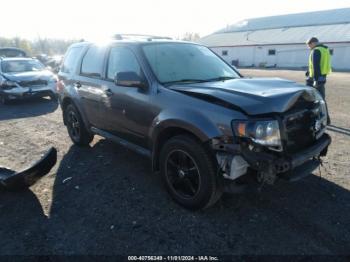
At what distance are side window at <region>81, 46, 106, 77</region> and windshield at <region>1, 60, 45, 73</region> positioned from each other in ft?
25.2

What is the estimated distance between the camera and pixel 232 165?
2840 mm

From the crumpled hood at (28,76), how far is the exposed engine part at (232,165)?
394 inches

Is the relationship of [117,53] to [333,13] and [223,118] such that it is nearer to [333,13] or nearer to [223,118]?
[223,118]

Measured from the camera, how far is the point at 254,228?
3.13m

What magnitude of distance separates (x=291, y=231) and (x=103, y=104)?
122 inches

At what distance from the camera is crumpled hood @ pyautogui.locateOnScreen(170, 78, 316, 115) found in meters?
2.88

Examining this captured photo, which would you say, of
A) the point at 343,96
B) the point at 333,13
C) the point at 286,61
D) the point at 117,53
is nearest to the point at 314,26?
the point at 333,13

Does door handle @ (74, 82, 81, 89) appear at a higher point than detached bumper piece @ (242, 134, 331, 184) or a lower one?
higher

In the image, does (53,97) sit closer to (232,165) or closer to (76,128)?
(76,128)

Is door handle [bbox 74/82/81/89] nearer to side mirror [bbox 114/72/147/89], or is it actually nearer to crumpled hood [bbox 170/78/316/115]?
side mirror [bbox 114/72/147/89]

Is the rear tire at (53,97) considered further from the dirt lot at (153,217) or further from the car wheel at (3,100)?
the dirt lot at (153,217)

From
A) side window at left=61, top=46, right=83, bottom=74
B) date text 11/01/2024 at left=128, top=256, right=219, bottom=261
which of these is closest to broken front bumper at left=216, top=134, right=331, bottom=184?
date text 11/01/2024 at left=128, top=256, right=219, bottom=261

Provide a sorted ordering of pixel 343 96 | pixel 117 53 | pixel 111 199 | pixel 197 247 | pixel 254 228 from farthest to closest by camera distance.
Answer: pixel 343 96 → pixel 117 53 → pixel 111 199 → pixel 254 228 → pixel 197 247

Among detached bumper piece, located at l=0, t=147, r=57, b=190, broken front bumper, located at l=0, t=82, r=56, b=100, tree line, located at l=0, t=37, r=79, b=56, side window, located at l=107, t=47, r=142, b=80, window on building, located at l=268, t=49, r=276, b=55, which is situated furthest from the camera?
tree line, located at l=0, t=37, r=79, b=56
